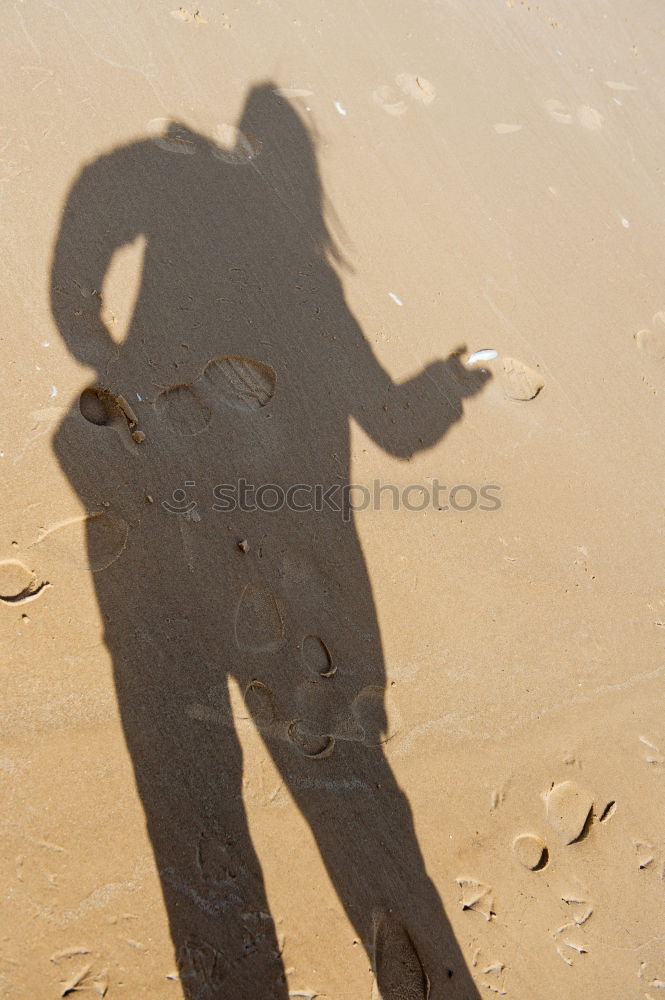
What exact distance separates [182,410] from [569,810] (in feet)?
A: 7.26

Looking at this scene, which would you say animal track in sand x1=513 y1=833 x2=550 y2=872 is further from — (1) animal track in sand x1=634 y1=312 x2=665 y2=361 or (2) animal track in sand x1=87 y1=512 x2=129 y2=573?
(1) animal track in sand x1=634 y1=312 x2=665 y2=361

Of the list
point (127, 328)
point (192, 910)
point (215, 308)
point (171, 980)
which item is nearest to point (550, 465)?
point (215, 308)

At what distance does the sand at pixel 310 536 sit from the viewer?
207 cm

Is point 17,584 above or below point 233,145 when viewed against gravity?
below

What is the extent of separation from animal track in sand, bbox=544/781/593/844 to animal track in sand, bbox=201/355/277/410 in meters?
1.97

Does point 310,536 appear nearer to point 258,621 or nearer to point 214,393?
point 258,621

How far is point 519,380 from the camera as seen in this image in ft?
9.73

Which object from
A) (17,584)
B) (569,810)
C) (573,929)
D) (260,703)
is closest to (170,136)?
(17,584)

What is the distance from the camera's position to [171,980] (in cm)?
195

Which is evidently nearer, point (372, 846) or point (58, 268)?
→ point (372, 846)

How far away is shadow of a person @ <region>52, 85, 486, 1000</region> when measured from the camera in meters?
2.10

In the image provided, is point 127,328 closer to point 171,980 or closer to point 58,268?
point 58,268

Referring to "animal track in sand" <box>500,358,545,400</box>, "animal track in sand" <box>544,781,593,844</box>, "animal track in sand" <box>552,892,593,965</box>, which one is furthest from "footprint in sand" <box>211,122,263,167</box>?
"animal track in sand" <box>552,892,593,965</box>

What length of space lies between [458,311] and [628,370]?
3.19 ft
